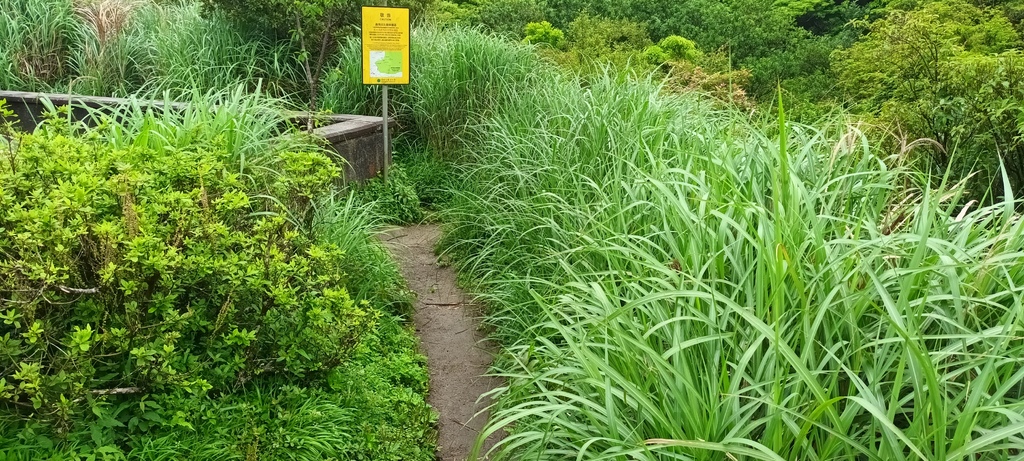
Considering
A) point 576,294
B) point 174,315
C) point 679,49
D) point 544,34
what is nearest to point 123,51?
point 544,34

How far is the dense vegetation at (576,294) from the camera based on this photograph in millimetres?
2041

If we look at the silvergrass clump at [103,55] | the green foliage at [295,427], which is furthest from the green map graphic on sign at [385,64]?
the green foliage at [295,427]

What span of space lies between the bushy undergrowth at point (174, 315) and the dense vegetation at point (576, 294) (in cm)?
1

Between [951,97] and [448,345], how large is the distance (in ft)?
12.9

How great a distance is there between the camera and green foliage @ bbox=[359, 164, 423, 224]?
625cm

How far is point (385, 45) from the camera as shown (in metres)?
6.39

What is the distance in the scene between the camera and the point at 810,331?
6.75ft

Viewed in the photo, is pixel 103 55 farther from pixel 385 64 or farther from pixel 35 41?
pixel 385 64

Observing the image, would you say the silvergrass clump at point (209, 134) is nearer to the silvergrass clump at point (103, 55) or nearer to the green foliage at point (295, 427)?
the green foliage at point (295, 427)

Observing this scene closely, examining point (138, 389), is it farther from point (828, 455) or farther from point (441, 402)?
point (828, 455)

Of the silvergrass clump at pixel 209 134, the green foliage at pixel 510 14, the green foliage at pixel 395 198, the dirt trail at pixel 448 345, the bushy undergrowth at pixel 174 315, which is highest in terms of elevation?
the green foliage at pixel 510 14

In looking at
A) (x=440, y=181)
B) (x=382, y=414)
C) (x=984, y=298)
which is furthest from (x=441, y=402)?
(x=440, y=181)

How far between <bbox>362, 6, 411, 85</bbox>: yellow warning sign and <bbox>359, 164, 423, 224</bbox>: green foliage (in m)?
0.85

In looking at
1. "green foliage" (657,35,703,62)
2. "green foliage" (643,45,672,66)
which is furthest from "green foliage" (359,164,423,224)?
"green foliage" (657,35,703,62)
